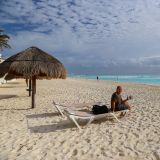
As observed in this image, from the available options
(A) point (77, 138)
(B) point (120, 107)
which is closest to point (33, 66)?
(B) point (120, 107)

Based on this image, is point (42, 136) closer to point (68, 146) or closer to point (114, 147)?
point (68, 146)

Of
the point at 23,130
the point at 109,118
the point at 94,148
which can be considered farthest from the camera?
the point at 109,118

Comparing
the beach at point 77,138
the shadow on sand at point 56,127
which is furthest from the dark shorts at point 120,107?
the shadow on sand at point 56,127

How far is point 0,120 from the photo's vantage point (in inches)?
342

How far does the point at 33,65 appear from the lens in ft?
34.2

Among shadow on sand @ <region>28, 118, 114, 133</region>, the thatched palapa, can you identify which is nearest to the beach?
shadow on sand @ <region>28, 118, 114, 133</region>

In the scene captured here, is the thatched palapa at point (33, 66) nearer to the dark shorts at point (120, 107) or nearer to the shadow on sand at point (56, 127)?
the shadow on sand at point (56, 127)

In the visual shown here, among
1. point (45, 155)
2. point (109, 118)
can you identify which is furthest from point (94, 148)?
point (109, 118)

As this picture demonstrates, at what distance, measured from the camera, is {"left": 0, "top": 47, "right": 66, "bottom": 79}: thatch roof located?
10.4 m

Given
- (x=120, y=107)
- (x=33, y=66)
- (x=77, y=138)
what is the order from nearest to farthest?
(x=77, y=138) < (x=120, y=107) < (x=33, y=66)

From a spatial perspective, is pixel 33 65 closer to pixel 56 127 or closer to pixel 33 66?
pixel 33 66

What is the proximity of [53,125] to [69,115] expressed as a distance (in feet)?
2.75

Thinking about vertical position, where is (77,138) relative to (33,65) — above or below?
below

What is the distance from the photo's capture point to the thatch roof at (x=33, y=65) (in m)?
10.4
